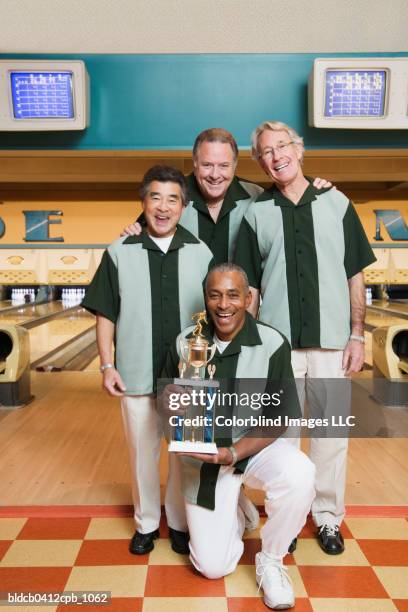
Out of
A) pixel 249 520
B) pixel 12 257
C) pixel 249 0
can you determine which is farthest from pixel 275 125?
pixel 12 257

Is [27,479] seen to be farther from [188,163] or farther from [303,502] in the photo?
[188,163]

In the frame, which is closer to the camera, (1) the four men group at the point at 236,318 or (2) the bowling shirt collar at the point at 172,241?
(1) the four men group at the point at 236,318

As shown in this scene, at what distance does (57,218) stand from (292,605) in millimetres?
6591

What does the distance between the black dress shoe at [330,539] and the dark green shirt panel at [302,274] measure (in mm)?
605

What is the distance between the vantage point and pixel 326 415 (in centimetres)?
198

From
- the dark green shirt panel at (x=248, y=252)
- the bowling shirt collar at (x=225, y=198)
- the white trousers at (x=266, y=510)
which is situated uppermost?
the bowling shirt collar at (x=225, y=198)

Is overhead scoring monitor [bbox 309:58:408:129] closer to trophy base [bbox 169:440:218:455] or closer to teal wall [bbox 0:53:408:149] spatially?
teal wall [bbox 0:53:408:149]

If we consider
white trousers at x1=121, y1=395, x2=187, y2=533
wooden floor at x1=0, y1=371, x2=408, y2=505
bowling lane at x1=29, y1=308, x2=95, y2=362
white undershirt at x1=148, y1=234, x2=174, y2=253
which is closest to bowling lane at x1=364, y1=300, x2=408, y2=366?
wooden floor at x1=0, y1=371, x2=408, y2=505

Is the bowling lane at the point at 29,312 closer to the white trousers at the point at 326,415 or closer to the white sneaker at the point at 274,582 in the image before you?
the white trousers at the point at 326,415

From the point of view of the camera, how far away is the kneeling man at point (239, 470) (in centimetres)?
167

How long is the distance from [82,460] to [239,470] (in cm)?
125

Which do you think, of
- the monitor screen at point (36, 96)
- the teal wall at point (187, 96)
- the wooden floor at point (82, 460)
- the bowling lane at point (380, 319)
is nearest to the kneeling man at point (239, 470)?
the wooden floor at point (82, 460)

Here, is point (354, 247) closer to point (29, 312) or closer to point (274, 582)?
point (274, 582)

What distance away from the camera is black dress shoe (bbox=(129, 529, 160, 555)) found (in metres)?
1.89
